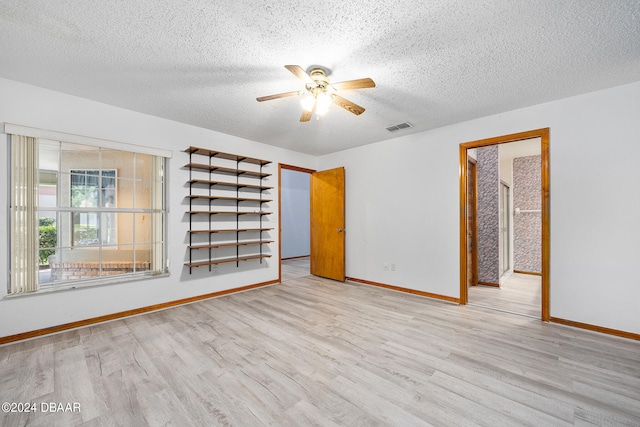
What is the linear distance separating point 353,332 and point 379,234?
2.10 metres

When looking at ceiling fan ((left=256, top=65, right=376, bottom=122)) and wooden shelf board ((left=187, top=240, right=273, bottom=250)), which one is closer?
ceiling fan ((left=256, top=65, right=376, bottom=122))

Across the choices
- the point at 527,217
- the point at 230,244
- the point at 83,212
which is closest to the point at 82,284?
the point at 83,212

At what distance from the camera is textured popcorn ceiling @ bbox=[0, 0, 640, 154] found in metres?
1.66

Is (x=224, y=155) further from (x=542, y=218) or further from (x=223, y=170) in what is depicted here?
(x=542, y=218)

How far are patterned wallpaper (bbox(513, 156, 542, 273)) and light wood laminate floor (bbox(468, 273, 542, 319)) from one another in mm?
573

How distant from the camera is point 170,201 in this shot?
3559 mm

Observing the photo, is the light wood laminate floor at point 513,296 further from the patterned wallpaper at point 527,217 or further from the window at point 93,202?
the window at point 93,202

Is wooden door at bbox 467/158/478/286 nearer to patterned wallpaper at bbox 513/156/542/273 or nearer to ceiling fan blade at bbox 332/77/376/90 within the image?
patterned wallpaper at bbox 513/156/542/273

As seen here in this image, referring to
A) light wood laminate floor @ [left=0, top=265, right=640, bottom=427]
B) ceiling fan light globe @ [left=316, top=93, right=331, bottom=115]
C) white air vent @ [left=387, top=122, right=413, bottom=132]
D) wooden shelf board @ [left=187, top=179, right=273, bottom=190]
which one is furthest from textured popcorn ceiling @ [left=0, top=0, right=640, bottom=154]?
light wood laminate floor @ [left=0, top=265, right=640, bottom=427]

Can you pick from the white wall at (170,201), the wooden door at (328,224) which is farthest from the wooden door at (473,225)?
the white wall at (170,201)

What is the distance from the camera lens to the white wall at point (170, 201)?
98.3 inches

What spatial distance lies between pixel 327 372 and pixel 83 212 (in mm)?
3159

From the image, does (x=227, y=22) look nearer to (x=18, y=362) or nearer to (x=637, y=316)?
(x=18, y=362)

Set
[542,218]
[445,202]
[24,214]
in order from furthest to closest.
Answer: [445,202], [542,218], [24,214]
